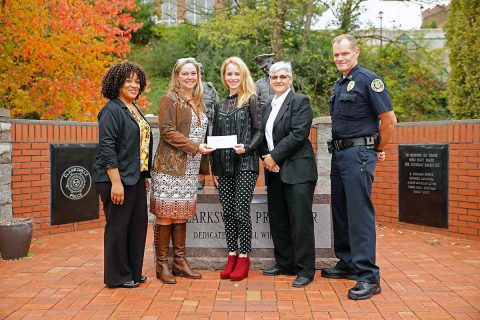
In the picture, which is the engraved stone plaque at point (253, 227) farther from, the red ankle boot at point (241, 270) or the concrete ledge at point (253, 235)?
the red ankle boot at point (241, 270)

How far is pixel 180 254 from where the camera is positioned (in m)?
4.77

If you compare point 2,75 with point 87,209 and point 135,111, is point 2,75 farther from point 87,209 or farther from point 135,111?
point 135,111

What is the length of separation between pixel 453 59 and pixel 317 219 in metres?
5.34

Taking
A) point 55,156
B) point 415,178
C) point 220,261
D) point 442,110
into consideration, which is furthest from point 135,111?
point 442,110

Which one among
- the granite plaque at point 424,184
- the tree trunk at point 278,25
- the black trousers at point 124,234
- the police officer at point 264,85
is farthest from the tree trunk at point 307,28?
the black trousers at point 124,234

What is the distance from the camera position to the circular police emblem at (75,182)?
6.86 meters

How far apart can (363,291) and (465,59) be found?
19.6ft

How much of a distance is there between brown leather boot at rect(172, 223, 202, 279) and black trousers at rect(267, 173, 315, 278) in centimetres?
80

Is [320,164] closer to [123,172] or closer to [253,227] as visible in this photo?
[253,227]

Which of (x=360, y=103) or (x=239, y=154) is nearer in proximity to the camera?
(x=360, y=103)

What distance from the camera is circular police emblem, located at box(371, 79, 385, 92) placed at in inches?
163

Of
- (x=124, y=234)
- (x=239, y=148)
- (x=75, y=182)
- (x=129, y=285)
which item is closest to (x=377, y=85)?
(x=239, y=148)

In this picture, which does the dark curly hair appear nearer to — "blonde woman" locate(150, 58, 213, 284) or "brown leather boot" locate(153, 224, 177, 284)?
"blonde woman" locate(150, 58, 213, 284)

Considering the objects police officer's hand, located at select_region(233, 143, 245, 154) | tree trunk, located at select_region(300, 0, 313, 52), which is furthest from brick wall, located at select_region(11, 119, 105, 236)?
tree trunk, located at select_region(300, 0, 313, 52)
